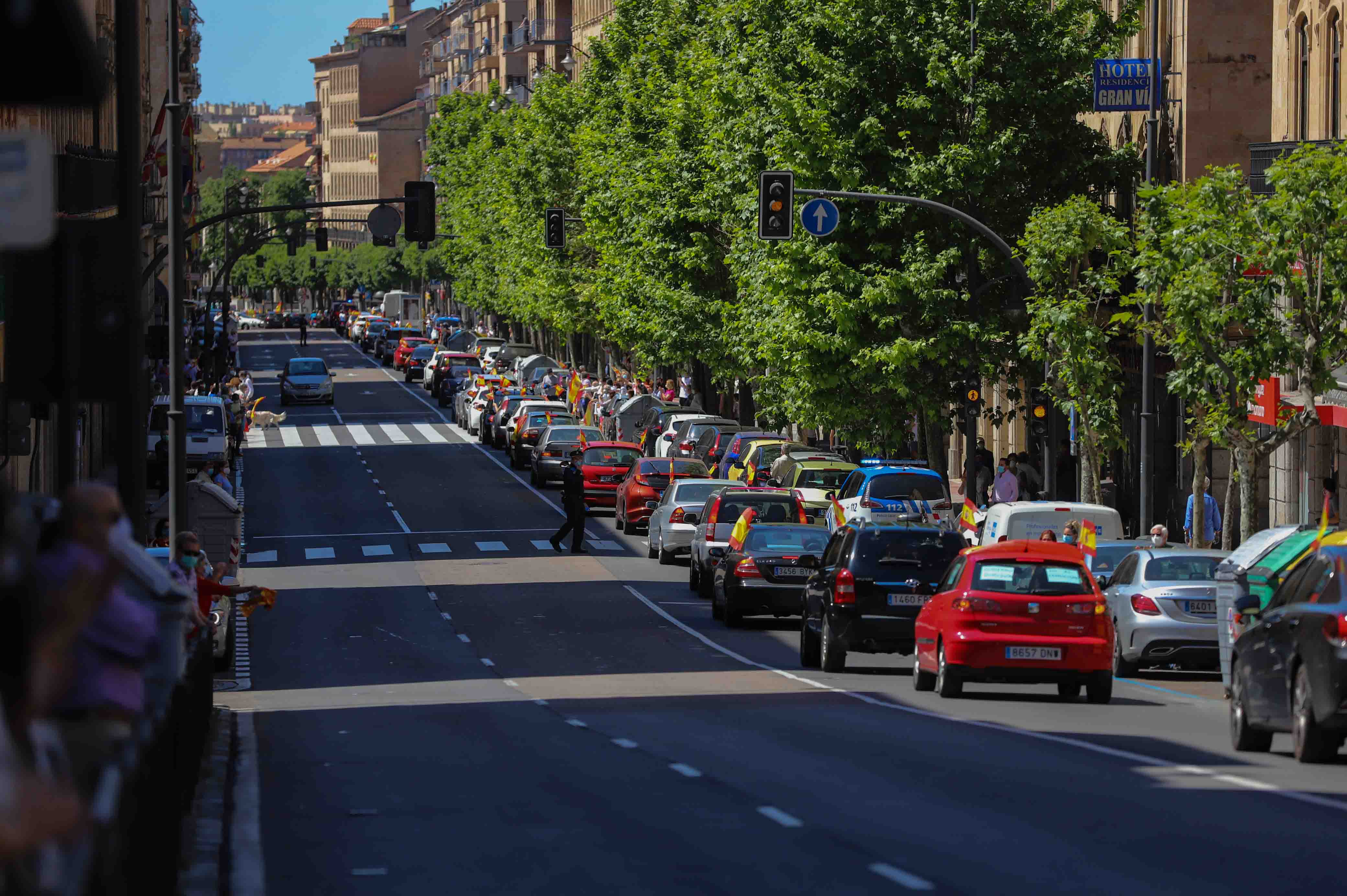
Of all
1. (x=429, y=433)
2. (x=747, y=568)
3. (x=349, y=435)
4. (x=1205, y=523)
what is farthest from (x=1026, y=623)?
(x=429, y=433)

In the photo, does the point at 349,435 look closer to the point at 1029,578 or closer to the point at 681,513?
the point at 681,513

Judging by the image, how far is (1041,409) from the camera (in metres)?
36.5

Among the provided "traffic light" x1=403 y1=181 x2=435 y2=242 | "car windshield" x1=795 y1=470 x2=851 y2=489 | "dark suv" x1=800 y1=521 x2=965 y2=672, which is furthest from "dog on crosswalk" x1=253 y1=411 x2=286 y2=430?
"dark suv" x1=800 y1=521 x2=965 y2=672

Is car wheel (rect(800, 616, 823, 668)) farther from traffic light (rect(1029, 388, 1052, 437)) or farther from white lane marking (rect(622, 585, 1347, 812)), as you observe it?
traffic light (rect(1029, 388, 1052, 437))

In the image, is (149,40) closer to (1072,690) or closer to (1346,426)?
(1346,426)

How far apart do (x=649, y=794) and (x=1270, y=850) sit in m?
4.36

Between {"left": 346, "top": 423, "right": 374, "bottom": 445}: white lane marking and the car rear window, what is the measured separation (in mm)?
48663

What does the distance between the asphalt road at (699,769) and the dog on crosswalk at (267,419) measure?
35618mm

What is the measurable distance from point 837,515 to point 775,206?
564cm

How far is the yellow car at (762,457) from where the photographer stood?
146ft

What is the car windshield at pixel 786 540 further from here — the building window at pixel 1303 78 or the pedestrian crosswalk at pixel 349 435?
the pedestrian crosswalk at pixel 349 435

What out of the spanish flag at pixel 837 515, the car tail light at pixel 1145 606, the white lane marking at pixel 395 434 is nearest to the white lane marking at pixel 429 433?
the white lane marking at pixel 395 434

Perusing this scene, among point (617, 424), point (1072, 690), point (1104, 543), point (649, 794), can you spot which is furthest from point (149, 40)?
point (649, 794)

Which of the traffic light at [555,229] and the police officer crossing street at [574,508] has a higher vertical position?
the traffic light at [555,229]
